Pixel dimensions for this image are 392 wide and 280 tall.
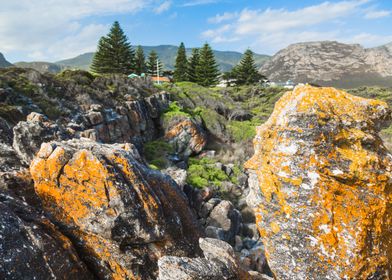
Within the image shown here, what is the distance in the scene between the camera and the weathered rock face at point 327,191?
3251 mm

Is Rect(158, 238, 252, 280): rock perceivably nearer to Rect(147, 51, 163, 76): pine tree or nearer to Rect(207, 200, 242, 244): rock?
Rect(207, 200, 242, 244): rock

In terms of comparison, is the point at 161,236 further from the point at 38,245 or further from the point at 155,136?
the point at 155,136

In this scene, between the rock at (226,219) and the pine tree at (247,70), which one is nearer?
the rock at (226,219)

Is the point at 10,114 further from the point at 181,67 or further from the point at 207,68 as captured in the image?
the point at 181,67

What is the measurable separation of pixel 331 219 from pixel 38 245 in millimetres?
3708

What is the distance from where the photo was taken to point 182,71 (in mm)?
61500

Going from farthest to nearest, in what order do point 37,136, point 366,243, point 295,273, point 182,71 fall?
point 182,71
point 37,136
point 295,273
point 366,243

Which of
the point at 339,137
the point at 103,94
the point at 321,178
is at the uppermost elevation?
the point at 103,94

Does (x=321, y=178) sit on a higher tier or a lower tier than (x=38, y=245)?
higher

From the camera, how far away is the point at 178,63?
6122 cm

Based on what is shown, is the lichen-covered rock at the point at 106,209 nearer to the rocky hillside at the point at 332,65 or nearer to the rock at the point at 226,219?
the rock at the point at 226,219

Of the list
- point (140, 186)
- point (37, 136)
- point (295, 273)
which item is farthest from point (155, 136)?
point (295, 273)

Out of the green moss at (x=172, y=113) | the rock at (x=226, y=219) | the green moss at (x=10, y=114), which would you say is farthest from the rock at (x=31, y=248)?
the green moss at (x=172, y=113)

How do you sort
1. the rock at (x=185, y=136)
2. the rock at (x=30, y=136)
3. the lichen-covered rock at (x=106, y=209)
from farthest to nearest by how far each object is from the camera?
1. the rock at (x=185, y=136)
2. the rock at (x=30, y=136)
3. the lichen-covered rock at (x=106, y=209)
